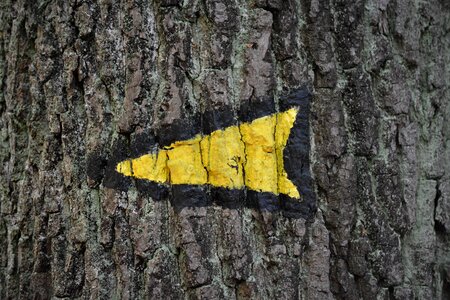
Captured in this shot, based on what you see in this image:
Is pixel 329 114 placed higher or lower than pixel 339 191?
higher

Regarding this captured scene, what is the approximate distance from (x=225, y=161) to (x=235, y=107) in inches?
5.3

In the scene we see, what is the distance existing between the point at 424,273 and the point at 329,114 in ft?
1.74

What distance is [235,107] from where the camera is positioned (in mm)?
1292

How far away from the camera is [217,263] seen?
1.28 m

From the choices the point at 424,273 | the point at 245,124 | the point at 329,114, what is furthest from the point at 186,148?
the point at 424,273

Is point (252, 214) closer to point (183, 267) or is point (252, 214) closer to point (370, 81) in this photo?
point (183, 267)

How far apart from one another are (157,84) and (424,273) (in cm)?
89

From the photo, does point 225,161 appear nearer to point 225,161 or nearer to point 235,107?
point 225,161

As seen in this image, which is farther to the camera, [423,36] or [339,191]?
[423,36]

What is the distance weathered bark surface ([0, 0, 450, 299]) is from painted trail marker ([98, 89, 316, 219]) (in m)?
0.03

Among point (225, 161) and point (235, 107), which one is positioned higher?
point (235, 107)

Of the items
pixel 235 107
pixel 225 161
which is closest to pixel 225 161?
pixel 225 161

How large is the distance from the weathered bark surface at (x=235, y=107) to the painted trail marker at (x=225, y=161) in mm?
27

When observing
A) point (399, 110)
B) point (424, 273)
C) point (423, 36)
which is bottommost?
point (424, 273)
